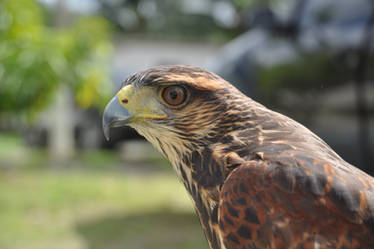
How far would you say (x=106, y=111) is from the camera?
165 centimetres

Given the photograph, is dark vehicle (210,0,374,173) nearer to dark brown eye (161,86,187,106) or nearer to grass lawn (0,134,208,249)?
grass lawn (0,134,208,249)

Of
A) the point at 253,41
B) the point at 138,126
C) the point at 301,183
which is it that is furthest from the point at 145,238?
the point at 301,183

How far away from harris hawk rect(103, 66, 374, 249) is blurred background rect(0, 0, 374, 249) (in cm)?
251

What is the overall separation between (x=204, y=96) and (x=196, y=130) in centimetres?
13

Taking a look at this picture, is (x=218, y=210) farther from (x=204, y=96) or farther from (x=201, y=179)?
(x=204, y=96)

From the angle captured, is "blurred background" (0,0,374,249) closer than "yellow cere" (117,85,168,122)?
No

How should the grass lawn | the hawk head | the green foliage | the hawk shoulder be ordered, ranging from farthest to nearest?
1. the green foliage
2. the grass lawn
3. the hawk head
4. the hawk shoulder

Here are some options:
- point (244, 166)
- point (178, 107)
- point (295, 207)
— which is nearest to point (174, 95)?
point (178, 107)

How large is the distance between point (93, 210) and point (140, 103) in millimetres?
5132

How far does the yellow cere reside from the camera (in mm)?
1622

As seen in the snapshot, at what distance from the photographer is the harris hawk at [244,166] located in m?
1.25

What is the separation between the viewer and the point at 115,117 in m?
1.62

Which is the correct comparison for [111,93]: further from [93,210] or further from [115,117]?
[115,117]

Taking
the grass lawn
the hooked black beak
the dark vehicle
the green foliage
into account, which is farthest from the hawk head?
the green foliage
